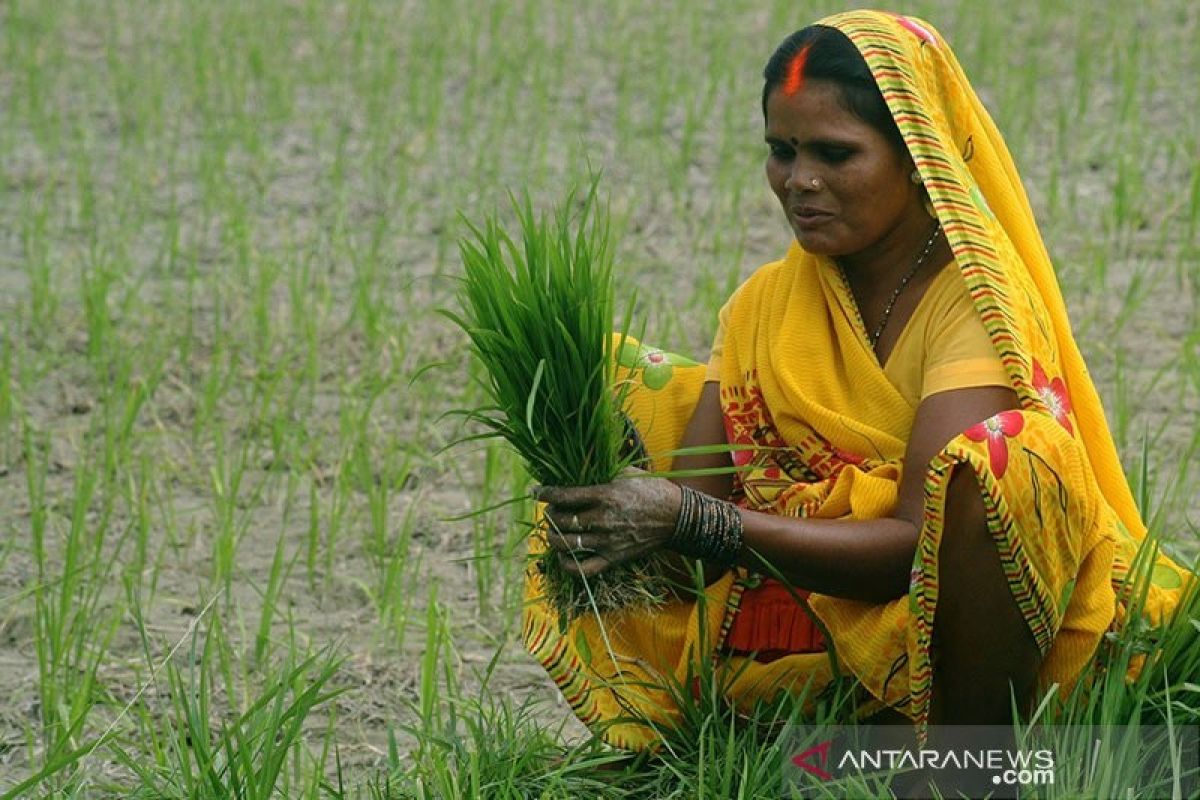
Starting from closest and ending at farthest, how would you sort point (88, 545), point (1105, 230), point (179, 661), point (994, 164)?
point (994, 164) < point (179, 661) < point (88, 545) < point (1105, 230)

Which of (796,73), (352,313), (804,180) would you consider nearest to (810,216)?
(804,180)

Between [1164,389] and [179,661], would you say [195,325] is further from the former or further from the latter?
[1164,389]

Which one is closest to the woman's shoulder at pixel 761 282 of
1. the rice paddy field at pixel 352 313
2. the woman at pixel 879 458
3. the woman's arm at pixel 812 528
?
the woman at pixel 879 458

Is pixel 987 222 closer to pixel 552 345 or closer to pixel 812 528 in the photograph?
pixel 812 528

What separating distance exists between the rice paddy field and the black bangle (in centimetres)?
26

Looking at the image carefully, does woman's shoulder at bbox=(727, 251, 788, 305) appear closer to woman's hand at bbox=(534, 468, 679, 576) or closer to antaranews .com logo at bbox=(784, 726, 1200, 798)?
woman's hand at bbox=(534, 468, 679, 576)

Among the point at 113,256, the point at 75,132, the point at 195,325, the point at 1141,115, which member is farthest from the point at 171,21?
the point at 1141,115

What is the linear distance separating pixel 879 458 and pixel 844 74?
1.69ft

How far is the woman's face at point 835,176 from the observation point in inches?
96.8

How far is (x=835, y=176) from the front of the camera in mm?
2467

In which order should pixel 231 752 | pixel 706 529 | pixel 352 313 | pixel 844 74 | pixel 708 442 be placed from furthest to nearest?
pixel 352 313, pixel 708 442, pixel 844 74, pixel 706 529, pixel 231 752

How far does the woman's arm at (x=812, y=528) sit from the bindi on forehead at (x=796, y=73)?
1.50 feet

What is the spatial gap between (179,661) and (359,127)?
3.51m

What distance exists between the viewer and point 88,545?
11.6 feet
